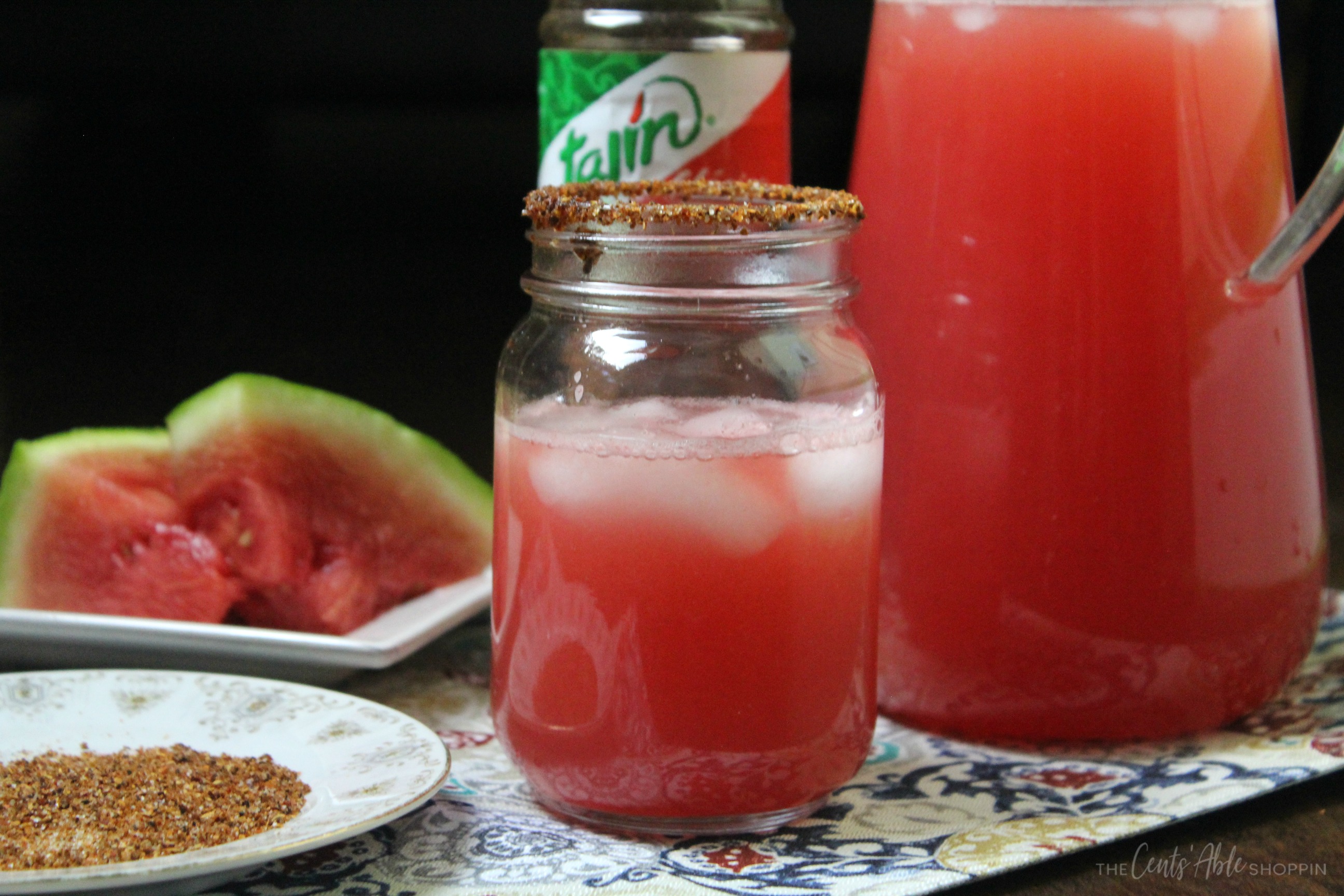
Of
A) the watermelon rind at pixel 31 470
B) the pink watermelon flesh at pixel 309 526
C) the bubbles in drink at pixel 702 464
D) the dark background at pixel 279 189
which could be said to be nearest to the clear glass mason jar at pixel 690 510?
the bubbles in drink at pixel 702 464

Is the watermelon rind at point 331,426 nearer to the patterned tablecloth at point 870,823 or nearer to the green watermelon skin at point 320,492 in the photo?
the green watermelon skin at point 320,492

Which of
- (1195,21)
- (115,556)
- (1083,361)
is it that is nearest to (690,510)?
(1083,361)

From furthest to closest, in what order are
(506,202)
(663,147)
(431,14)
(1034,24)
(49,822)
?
(506,202) < (431,14) < (663,147) < (1034,24) < (49,822)

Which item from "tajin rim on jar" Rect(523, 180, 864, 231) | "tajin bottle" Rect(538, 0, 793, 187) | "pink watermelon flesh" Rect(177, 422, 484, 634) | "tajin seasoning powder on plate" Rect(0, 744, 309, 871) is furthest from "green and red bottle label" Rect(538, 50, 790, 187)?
"tajin seasoning powder on plate" Rect(0, 744, 309, 871)

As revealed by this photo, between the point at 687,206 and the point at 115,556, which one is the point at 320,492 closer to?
the point at 115,556

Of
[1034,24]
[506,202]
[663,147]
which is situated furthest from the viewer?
[506,202]

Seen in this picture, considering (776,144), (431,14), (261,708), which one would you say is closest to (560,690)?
(261,708)

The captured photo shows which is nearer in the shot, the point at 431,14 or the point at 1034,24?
the point at 1034,24

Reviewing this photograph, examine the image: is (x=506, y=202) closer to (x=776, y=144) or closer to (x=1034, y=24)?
(x=776, y=144)
